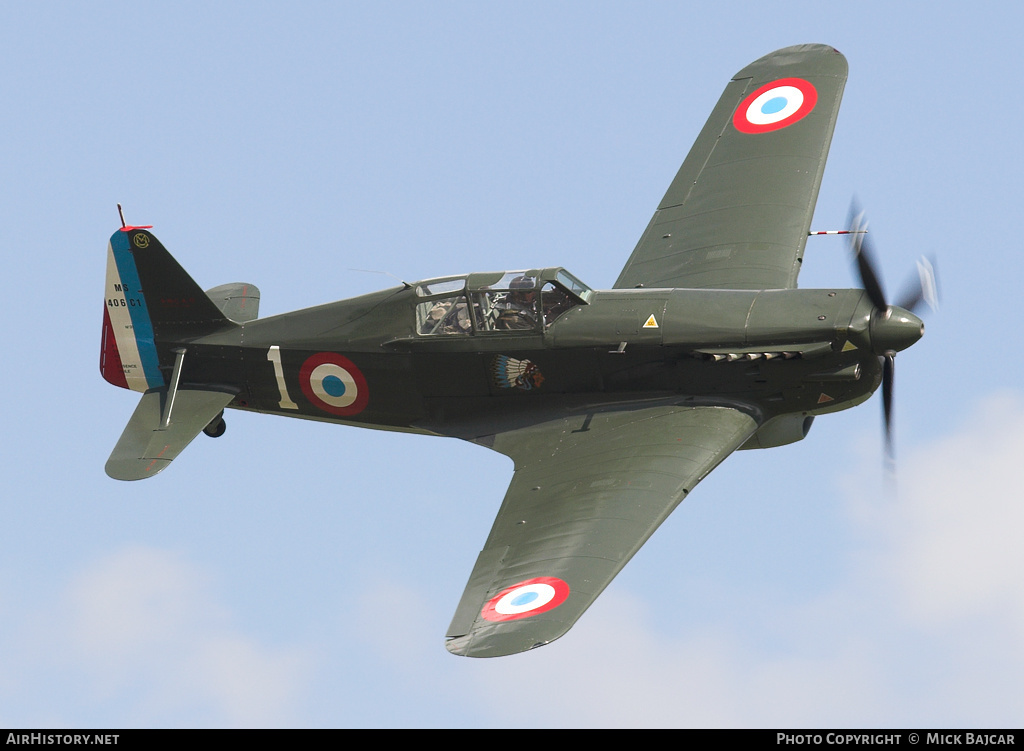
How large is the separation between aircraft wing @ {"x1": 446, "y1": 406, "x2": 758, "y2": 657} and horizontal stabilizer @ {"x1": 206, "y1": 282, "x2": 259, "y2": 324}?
11.9 feet

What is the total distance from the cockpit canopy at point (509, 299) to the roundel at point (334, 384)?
1.30 metres

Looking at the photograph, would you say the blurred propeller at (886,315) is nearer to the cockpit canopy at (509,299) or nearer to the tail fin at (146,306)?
the cockpit canopy at (509,299)

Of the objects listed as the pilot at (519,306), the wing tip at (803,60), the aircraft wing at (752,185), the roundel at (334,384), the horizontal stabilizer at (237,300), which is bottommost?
the roundel at (334,384)

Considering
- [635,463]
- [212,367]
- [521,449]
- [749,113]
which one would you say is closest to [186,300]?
[212,367]

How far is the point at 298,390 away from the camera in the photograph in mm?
20047

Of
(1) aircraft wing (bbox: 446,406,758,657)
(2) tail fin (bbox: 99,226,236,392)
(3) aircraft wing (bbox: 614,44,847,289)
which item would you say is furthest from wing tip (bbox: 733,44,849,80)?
(2) tail fin (bbox: 99,226,236,392)

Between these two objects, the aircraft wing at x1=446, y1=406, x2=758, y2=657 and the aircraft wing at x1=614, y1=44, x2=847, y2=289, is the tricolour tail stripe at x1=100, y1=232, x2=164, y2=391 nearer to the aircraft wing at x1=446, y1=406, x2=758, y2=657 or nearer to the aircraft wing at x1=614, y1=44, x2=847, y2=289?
the aircraft wing at x1=446, y1=406, x2=758, y2=657

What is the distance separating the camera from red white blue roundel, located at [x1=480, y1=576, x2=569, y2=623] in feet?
52.3

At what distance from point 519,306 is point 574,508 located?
2.46 metres

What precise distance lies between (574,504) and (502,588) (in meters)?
1.48

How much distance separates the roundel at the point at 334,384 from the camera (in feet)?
64.5

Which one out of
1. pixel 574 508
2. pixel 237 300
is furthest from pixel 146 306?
pixel 574 508

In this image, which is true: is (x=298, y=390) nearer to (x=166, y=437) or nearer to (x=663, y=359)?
(x=166, y=437)

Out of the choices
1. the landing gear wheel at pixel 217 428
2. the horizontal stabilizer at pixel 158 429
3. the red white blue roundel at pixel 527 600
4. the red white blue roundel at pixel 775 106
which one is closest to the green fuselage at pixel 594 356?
the horizontal stabilizer at pixel 158 429
